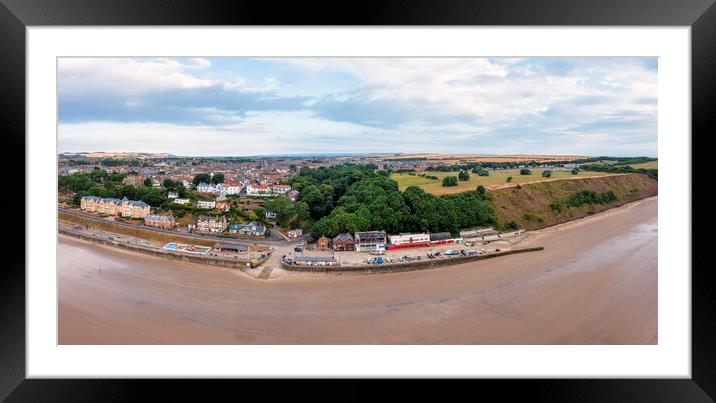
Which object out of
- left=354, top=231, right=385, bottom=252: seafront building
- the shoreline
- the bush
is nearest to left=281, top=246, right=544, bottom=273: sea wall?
the shoreline

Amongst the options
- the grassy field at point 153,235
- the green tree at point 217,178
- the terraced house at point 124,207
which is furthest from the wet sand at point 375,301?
the green tree at point 217,178

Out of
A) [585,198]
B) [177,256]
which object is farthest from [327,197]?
[585,198]

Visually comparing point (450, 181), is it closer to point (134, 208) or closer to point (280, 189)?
point (280, 189)

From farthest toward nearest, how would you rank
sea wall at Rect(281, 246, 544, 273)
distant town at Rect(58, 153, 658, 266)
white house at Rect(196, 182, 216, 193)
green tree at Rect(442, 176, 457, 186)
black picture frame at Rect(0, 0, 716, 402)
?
1. green tree at Rect(442, 176, 457, 186)
2. white house at Rect(196, 182, 216, 193)
3. distant town at Rect(58, 153, 658, 266)
4. sea wall at Rect(281, 246, 544, 273)
5. black picture frame at Rect(0, 0, 716, 402)

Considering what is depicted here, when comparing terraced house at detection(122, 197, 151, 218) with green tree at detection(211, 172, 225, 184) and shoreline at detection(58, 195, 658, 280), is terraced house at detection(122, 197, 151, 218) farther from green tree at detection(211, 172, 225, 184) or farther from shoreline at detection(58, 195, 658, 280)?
green tree at detection(211, 172, 225, 184)
